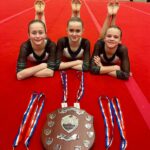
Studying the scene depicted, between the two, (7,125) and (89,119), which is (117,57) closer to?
(89,119)

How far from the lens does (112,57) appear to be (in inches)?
91.3

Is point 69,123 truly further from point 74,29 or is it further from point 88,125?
point 74,29

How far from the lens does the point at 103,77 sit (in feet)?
7.20

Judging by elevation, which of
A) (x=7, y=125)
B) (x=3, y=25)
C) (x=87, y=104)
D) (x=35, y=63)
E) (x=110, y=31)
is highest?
(x=3, y=25)

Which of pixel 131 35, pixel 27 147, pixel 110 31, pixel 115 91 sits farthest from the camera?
pixel 131 35

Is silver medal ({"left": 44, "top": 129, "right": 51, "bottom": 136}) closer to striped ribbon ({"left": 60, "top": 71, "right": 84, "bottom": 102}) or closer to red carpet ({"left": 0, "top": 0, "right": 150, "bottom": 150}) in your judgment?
red carpet ({"left": 0, "top": 0, "right": 150, "bottom": 150})

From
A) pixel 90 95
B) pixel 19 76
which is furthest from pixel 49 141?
pixel 19 76

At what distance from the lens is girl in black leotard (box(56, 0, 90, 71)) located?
7.15ft

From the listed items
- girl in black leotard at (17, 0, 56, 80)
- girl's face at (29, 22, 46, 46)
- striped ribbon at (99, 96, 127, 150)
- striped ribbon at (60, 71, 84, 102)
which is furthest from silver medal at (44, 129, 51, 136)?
girl's face at (29, 22, 46, 46)

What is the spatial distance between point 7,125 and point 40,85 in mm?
530

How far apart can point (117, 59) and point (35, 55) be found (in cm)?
72

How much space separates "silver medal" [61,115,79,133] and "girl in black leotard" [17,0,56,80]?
0.74 metres

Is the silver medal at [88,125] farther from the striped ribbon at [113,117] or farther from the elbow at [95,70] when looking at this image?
the elbow at [95,70]

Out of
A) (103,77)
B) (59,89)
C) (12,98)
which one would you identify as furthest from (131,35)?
(12,98)
